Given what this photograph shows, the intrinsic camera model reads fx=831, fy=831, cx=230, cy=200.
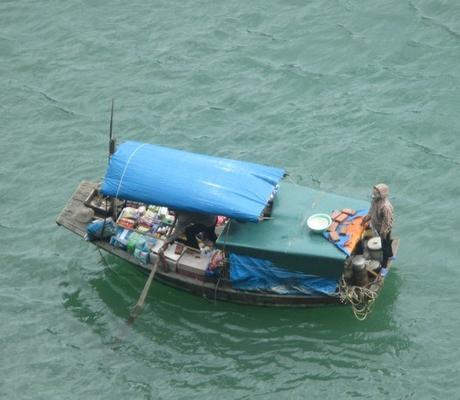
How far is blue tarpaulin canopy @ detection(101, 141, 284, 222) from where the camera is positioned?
15430 millimetres

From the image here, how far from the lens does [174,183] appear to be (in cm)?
1575

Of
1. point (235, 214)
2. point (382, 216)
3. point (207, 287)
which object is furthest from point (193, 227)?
point (382, 216)

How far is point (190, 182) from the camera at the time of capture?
15.8m

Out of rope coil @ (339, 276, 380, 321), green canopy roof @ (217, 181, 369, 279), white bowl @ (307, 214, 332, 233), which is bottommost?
rope coil @ (339, 276, 380, 321)

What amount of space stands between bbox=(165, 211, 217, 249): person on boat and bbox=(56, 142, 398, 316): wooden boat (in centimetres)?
25

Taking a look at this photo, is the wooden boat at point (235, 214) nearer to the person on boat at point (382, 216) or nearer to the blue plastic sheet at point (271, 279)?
the blue plastic sheet at point (271, 279)

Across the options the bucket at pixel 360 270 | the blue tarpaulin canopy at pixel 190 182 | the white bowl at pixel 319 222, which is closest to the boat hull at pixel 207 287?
the bucket at pixel 360 270

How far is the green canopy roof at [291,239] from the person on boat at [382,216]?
23.0 inches

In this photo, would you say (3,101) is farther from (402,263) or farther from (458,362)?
(458,362)

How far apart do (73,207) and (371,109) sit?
27.4 feet

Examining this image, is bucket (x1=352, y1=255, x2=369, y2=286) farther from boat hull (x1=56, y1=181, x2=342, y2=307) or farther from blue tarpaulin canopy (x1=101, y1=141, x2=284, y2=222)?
blue tarpaulin canopy (x1=101, y1=141, x2=284, y2=222)

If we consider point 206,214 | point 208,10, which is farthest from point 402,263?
point 208,10

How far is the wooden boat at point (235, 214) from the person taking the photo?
15.4 m

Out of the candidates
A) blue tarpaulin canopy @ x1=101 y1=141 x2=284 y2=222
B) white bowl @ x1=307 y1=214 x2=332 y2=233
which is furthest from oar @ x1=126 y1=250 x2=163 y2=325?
white bowl @ x1=307 y1=214 x2=332 y2=233
